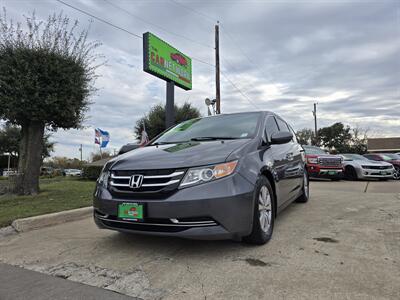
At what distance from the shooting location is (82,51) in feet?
24.2

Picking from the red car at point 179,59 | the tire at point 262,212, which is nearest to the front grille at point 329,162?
the red car at point 179,59

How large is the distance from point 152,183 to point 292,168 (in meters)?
2.58

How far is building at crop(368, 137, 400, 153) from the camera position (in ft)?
184

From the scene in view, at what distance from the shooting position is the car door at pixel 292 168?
4430 millimetres

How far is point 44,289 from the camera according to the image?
2451 mm

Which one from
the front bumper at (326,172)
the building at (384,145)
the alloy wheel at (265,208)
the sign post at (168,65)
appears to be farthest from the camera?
the building at (384,145)

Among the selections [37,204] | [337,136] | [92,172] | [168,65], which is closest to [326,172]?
[168,65]

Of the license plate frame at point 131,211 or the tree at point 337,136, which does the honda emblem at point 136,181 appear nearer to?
the license plate frame at point 131,211

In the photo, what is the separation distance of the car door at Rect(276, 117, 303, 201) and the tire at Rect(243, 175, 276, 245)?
867 millimetres

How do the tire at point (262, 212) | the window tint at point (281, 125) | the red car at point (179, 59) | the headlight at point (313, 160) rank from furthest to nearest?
the red car at point (179, 59), the headlight at point (313, 160), the window tint at point (281, 125), the tire at point (262, 212)

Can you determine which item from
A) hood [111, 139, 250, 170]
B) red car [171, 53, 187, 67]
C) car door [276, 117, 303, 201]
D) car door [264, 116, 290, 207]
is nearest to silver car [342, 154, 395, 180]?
car door [276, 117, 303, 201]

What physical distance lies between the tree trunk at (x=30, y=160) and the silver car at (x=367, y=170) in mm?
11592

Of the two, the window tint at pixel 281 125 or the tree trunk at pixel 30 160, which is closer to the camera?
the window tint at pixel 281 125

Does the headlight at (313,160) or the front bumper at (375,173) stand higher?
the headlight at (313,160)
